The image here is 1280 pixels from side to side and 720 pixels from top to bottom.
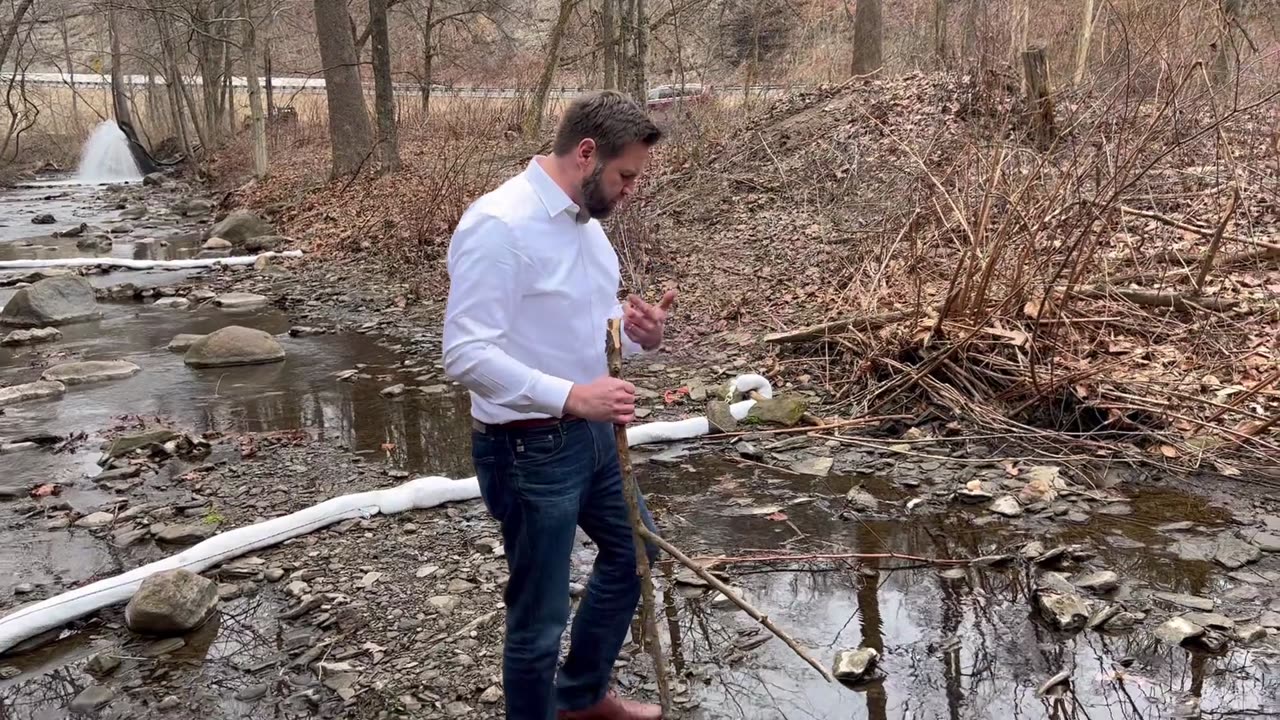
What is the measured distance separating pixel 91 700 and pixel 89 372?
569 centimetres

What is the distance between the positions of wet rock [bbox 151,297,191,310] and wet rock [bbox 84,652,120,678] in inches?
324

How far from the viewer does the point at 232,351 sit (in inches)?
340

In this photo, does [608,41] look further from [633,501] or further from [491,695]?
[633,501]

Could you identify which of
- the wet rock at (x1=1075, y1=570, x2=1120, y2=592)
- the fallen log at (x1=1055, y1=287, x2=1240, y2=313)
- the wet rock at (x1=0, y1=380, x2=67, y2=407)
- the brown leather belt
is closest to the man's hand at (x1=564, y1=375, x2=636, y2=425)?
the brown leather belt

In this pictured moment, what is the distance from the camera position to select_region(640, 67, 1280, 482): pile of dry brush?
5625 millimetres

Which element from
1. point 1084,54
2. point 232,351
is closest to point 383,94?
point 232,351

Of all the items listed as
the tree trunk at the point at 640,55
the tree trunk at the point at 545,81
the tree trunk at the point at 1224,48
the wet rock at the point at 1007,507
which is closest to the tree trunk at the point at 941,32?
the tree trunk at the point at 640,55

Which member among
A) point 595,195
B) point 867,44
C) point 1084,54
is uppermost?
point 867,44

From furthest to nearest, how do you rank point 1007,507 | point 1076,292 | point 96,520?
point 1076,292, point 96,520, point 1007,507

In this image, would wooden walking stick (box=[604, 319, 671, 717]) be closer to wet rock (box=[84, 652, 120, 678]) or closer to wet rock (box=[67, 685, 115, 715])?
wet rock (box=[67, 685, 115, 715])

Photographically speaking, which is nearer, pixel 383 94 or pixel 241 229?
pixel 241 229

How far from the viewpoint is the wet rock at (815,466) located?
5.58 meters

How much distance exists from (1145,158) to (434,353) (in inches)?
233

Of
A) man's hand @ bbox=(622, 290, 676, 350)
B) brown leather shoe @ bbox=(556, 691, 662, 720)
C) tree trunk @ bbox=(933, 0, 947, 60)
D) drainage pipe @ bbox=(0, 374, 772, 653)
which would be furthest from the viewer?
tree trunk @ bbox=(933, 0, 947, 60)
